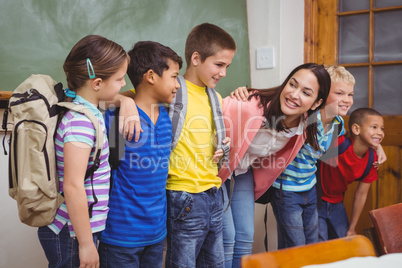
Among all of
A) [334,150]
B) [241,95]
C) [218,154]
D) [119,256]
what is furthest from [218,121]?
[334,150]

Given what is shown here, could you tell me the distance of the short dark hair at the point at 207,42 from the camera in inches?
59.0

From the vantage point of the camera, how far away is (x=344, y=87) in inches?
76.4

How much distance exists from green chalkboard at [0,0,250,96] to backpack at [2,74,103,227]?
44cm

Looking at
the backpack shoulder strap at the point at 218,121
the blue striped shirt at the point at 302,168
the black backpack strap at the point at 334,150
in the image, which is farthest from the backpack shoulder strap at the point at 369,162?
the backpack shoulder strap at the point at 218,121

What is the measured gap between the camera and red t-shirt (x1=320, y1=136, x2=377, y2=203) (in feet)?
6.70

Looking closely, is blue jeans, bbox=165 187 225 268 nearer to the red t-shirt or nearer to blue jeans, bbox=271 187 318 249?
blue jeans, bbox=271 187 318 249

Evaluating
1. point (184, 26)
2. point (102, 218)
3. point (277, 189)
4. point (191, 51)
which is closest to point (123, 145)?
point (102, 218)

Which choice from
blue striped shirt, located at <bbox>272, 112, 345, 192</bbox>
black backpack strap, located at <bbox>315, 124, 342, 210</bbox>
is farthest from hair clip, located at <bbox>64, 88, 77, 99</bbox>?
black backpack strap, located at <bbox>315, 124, 342, 210</bbox>

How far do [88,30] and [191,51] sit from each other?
0.48 metres

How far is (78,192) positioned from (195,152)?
51 centimetres

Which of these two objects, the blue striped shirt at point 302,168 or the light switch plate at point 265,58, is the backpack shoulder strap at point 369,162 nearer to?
the blue striped shirt at point 302,168

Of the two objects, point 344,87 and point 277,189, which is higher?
point 344,87

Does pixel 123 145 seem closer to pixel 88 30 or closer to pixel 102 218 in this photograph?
pixel 102 218

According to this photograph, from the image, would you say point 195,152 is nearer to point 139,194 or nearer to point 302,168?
point 139,194
